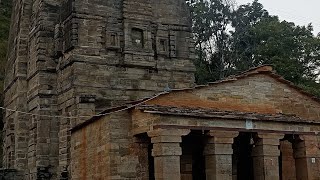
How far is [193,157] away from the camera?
60.3ft

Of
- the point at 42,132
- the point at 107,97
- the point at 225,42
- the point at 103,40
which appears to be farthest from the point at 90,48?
the point at 225,42

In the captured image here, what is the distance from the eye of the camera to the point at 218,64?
48125 mm

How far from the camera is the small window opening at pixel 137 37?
984 inches

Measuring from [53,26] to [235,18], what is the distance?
28.9m

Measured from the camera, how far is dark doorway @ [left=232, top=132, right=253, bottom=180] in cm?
1941

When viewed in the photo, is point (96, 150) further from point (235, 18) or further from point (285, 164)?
point (235, 18)

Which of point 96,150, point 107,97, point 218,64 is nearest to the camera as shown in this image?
point 96,150

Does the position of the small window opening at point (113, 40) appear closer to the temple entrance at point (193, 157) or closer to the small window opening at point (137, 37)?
the small window opening at point (137, 37)

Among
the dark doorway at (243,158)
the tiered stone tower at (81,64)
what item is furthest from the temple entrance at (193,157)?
the tiered stone tower at (81,64)

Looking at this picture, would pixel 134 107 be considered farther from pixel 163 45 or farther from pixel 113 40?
pixel 163 45

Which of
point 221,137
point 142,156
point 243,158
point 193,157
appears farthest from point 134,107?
point 243,158

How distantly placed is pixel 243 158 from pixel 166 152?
540 cm

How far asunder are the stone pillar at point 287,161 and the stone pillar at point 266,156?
211 cm

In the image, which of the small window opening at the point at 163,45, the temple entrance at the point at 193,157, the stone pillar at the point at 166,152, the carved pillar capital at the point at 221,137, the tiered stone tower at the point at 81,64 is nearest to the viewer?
the stone pillar at the point at 166,152
